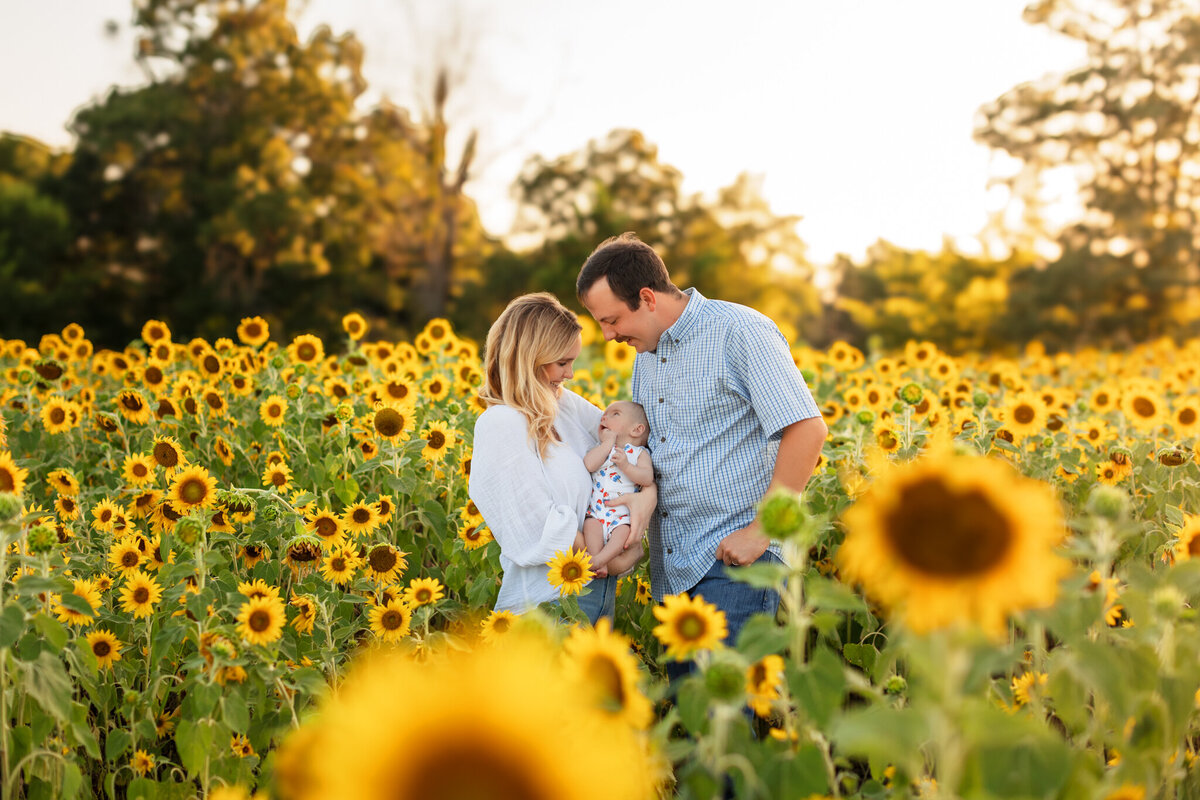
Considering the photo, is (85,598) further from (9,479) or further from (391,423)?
(391,423)

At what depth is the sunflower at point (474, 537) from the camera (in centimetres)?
331

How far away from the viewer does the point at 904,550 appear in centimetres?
104

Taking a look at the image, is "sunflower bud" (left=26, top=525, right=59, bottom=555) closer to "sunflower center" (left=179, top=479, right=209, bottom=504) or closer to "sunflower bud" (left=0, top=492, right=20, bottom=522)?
"sunflower bud" (left=0, top=492, right=20, bottom=522)

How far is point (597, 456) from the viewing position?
2.98 meters

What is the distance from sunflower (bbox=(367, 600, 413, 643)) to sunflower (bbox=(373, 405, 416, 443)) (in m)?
0.94

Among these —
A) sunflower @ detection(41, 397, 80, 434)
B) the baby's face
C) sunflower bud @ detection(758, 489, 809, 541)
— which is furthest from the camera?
sunflower @ detection(41, 397, 80, 434)

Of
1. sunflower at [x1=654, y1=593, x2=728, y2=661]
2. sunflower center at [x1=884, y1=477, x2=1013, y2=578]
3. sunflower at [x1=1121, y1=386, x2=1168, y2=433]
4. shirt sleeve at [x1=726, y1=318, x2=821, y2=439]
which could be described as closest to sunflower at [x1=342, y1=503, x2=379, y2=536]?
shirt sleeve at [x1=726, y1=318, x2=821, y2=439]

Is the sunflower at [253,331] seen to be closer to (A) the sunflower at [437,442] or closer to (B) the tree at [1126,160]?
(A) the sunflower at [437,442]

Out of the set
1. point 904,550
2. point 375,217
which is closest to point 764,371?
point 904,550

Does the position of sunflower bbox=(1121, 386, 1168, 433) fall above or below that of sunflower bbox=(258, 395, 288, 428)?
above

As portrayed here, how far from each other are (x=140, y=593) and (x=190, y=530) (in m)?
0.50

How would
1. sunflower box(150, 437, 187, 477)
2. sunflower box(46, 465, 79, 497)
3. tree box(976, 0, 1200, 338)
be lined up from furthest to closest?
tree box(976, 0, 1200, 338)
sunflower box(150, 437, 187, 477)
sunflower box(46, 465, 79, 497)

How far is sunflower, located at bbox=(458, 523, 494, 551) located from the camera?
130 inches

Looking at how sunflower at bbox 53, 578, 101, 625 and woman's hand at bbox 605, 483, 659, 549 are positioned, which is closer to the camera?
sunflower at bbox 53, 578, 101, 625
